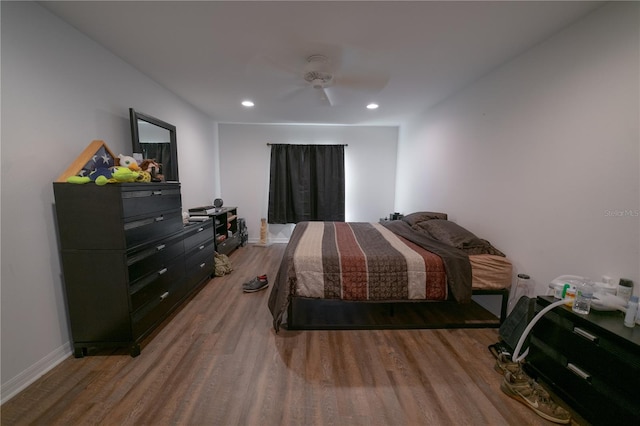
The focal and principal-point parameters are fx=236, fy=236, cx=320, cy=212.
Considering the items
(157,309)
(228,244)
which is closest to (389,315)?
(157,309)

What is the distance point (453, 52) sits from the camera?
204 centimetres

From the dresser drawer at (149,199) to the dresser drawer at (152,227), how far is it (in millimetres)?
54

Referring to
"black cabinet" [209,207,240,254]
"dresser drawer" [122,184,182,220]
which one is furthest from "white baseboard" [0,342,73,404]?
"black cabinet" [209,207,240,254]

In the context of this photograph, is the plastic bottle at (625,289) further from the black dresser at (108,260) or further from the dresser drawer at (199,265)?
the dresser drawer at (199,265)

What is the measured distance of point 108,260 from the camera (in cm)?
166

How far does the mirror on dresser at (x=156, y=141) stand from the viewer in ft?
7.54

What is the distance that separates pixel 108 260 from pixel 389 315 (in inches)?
94.2

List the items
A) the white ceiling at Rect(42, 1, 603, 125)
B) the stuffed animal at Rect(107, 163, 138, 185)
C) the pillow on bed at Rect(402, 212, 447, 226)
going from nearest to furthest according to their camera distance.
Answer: the white ceiling at Rect(42, 1, 603, 125), the stuffed animal at Rect(107, 163, 138, 185), the pillow on bed at Rect(402, 212, 447, 226)

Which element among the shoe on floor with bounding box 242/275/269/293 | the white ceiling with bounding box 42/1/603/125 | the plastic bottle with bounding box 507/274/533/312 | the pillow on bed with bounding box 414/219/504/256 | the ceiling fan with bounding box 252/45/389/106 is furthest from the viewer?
the shoe on floor with bounding box 242/275/269/293

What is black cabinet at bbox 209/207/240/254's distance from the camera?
3678 mm

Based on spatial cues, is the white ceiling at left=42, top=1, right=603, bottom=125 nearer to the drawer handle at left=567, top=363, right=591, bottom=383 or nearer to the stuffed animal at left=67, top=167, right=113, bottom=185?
the stuffed animal at left=67, top=167, right=113, bottom=185

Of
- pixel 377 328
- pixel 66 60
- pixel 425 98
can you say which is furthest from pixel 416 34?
pixel 66 60

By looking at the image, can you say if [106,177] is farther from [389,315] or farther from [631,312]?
[631,312]

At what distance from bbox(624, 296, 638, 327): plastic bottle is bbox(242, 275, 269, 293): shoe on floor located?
288 cm
